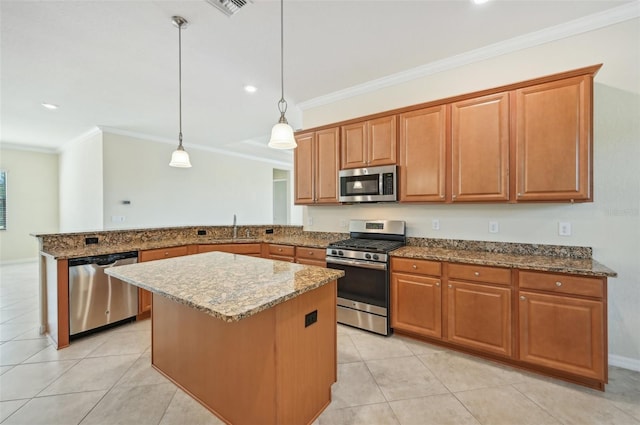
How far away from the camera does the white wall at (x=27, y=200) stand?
20.1 ft

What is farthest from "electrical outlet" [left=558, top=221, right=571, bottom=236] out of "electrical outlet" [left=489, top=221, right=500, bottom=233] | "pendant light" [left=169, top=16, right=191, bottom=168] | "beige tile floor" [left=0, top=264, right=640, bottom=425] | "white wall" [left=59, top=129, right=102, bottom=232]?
"white wall" [left=59, top=129, right=102, bottom=232]

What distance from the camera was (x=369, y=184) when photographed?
10.2ft

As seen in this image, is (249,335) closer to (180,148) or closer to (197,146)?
(180,148)

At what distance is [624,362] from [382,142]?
2811mm

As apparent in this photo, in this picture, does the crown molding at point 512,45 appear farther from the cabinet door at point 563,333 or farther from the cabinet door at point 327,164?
the cabinet door at point 563,333

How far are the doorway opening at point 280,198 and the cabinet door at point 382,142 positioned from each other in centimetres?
579

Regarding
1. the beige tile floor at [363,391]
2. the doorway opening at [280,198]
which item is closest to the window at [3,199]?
the beige tile floor at [363,391]

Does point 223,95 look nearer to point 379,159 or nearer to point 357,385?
point 379,159

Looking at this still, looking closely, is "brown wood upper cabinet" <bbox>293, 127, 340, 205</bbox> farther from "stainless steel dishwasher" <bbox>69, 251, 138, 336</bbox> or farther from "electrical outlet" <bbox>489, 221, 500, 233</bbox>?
Answer: "stainless steel dishwasher" <bbox>69, 251, 138, 336</bbox>

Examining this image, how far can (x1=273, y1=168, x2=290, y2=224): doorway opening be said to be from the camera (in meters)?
8.65

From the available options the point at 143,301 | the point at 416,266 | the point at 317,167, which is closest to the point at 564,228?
the point at 416,266

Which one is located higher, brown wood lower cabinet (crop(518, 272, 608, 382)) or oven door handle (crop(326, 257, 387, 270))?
oven door handle (crop(326, 257, 387, 270))

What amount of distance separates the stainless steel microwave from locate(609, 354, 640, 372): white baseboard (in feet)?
7.27

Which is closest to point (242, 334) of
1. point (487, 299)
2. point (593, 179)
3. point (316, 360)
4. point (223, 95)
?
point (316, 360)
